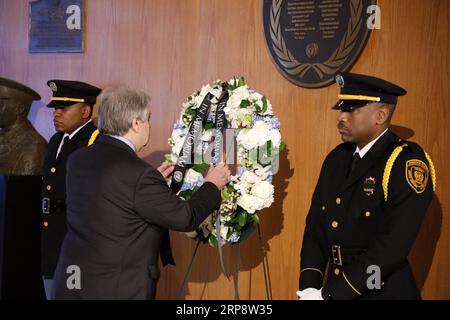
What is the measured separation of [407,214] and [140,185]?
105cm

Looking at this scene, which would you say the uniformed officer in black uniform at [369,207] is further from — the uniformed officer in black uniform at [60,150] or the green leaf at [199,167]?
the uniformed officer in black uniform at [60,150]

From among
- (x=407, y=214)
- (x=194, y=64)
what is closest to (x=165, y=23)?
(x=194, y=64)

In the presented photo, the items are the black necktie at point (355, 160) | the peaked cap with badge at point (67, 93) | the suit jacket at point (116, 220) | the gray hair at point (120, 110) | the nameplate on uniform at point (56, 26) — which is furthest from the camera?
the nameplate on uniform at point (56, 26)

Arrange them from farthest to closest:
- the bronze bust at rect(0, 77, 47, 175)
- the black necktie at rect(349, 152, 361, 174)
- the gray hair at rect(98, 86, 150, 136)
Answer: the bronze bust at rect(0, 77, 47, 175) < the black necktie at rect(349, 152, 361, 174) < the gray hair at rect(98, 86, 150, 136)

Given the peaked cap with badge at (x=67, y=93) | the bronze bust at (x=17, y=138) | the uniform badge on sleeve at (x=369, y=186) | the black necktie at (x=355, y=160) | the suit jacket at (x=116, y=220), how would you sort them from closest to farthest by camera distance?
1. the suit jacket at (x=116, y=220)
2. the uniform badge on sleeve at (x=369, y=186)
3. the black necktie at (x=355, y=160)
4. the peaked cap with badge at (x=67, y=93)
5. the bronze bust at (x=17, y=138)

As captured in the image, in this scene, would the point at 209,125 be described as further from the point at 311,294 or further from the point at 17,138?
the point at 17,138

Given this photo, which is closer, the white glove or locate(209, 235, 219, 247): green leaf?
the white glove

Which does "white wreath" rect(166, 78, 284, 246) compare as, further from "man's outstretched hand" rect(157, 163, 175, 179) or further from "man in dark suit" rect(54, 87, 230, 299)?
"man in dark suit" rect(54, 87, 230, 299)

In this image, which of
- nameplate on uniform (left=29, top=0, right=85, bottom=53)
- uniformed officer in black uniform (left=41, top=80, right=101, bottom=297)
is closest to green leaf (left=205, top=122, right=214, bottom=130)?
uniformed officer in black uniform (left=41, top=80, right=101, bottom=297)

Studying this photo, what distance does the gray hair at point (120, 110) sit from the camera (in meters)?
2.38

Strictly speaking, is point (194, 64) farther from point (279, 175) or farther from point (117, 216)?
point (117, 216)

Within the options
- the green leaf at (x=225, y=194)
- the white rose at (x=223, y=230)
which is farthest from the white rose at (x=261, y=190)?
the white rose at (x=223, y=230)

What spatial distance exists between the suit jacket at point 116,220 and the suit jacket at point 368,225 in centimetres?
63

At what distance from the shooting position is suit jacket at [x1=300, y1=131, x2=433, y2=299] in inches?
92.1
